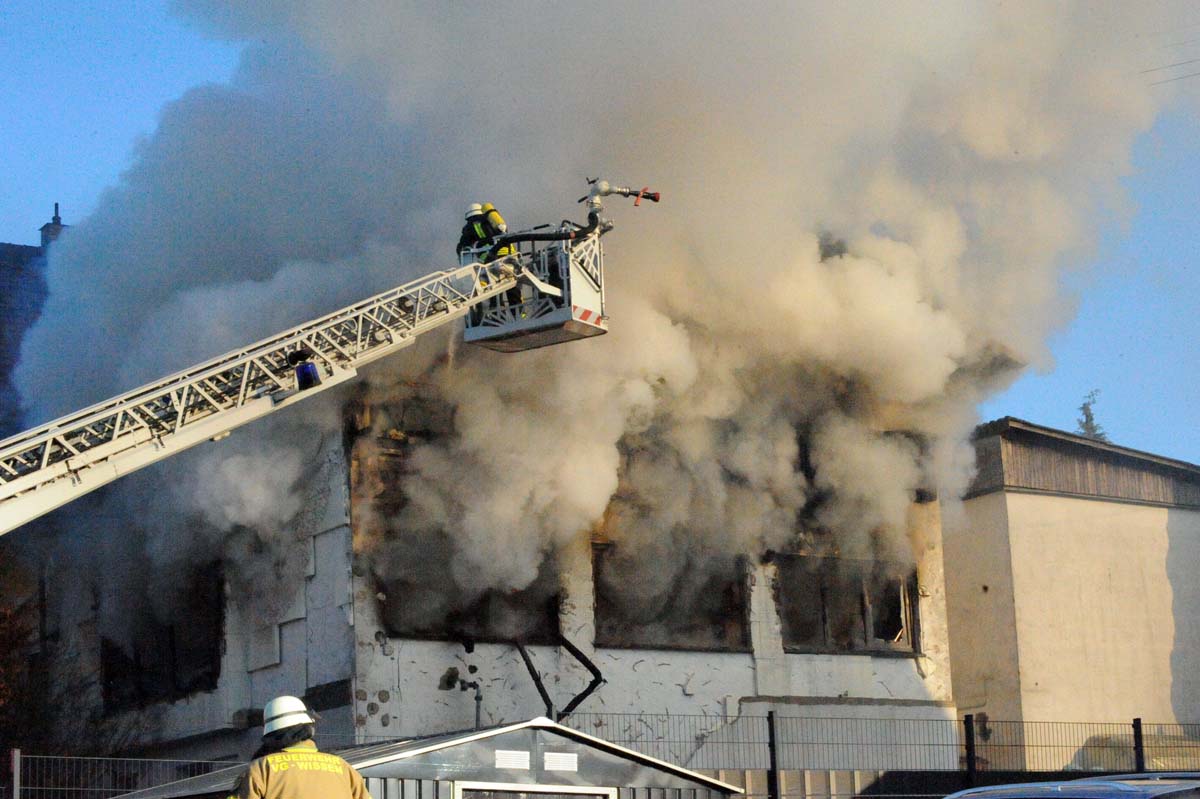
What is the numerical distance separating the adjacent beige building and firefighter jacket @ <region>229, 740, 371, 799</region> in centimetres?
2165

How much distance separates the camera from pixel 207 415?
14.7 m

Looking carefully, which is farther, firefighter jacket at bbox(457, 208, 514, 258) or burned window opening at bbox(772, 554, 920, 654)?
burned window opening at bbox(772, 554, 920, 654)

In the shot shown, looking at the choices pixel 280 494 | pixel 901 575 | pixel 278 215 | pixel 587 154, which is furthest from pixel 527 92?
pixel 901 575

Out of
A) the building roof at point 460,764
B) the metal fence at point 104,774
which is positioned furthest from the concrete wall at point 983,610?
the building roof at point 460,764

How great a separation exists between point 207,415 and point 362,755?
15.4 feet

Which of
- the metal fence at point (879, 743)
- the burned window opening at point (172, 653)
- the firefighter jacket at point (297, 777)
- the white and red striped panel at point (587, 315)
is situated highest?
the white and red striped panel at point (587, 315)

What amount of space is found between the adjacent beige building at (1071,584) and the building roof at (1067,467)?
24 millimetres

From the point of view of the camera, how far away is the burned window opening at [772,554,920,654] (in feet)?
74.7

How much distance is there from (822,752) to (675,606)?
311 centimetres

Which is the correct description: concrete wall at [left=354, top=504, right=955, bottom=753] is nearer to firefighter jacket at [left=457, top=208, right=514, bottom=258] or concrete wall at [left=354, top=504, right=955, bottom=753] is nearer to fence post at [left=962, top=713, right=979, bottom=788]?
firefighter jacket at [left=457, top=208, right=514, bottom=258]

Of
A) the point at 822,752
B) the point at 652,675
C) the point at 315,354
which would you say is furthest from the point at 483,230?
the point at 822,752

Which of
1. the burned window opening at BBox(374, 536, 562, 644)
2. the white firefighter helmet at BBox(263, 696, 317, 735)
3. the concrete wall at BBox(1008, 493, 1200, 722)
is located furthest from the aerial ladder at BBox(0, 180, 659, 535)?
the concrete wall at BBox(1008, 493, 1200, 722)

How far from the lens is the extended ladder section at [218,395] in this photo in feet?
43.2

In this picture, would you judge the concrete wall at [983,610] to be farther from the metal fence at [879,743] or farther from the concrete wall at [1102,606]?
the metal fence at [879,743]
